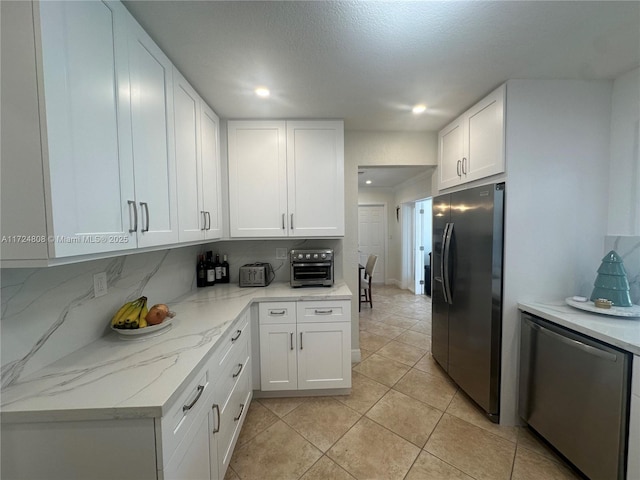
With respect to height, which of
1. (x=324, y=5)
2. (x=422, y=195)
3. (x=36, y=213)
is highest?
(x=324, y=5)

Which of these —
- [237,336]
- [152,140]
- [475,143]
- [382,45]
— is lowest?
[237,336]

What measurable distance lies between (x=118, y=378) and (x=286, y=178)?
71.3 inches

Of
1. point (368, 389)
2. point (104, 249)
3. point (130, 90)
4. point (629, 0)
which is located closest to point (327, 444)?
point (368, 389)

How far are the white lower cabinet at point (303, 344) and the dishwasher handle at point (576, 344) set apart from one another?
129 cm

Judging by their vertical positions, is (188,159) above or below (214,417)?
above

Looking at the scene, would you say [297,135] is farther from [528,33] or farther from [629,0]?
[629,0]

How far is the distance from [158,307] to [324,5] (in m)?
1.76

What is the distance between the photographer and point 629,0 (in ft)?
3.70

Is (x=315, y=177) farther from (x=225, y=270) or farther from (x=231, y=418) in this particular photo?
(x=231, y=418)

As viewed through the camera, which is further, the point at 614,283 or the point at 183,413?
the point at 614,283

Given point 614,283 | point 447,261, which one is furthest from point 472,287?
point 614,283

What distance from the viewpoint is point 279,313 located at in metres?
2.06

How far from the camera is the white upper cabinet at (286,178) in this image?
229cm

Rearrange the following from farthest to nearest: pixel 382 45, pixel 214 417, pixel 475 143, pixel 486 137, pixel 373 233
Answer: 1. pixel 373 233
2. pixel 475 143
3. pixel 486 137
4. pixel 382 45
5. pixel 214 417
